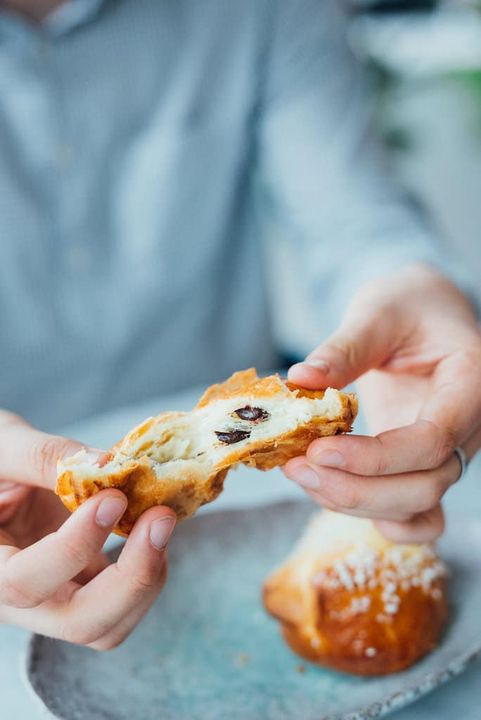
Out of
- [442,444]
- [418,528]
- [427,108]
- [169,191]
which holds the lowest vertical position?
[427,108]

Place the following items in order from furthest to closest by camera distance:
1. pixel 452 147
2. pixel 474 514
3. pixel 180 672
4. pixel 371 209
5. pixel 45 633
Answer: pixel 452 147 < pixel 371 209 < pixel 474 514 < pixel 180 672 < pixel 45 633

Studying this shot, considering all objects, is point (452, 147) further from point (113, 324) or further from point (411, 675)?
point (411, 675)

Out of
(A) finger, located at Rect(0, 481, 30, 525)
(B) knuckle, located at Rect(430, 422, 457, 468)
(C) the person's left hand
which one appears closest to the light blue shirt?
(C) the person's left hand

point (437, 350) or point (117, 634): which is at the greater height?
point (437, 350)

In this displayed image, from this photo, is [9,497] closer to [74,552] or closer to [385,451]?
[74,552]

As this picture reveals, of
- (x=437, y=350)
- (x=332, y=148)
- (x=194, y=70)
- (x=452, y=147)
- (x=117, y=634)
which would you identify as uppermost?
(x=194, y=70)

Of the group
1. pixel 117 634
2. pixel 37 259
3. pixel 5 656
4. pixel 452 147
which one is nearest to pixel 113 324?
pixel 37 259

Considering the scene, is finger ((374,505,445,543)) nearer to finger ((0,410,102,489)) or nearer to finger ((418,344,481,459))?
finger ((418,344,481,459))

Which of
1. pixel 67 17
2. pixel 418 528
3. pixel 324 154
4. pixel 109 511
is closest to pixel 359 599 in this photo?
pixel 418 528
